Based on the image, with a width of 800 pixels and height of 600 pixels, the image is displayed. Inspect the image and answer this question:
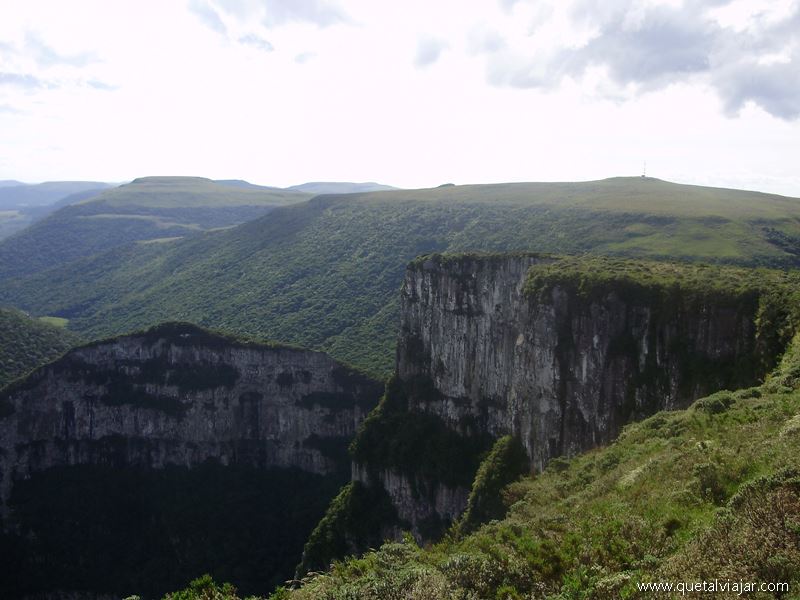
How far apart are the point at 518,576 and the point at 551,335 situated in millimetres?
31030

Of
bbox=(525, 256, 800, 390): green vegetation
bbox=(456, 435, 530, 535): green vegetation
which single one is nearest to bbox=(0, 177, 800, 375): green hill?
bbox=(456, 435, 530, 535): green vegetation

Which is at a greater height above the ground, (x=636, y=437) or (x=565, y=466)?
(x=636, y=437)

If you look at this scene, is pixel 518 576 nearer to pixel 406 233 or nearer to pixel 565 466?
pixel 565 466

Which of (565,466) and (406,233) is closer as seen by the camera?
(565,466)

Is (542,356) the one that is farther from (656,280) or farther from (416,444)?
(416,444)

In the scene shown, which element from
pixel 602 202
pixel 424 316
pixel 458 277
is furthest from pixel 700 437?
pixel 602 202

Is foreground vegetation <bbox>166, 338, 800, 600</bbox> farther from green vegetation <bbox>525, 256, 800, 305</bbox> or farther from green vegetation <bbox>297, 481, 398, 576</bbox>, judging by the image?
green vegetation <bbox>297, 481, 398, 576</bbox>

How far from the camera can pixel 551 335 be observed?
4659 centimetres

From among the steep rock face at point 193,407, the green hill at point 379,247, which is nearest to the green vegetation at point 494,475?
the steep rock face at point 193,407

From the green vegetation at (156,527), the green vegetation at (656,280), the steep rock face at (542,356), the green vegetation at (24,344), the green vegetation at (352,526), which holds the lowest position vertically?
the green vegetation at (156,527)

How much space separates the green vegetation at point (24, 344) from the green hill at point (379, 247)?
30094 mm

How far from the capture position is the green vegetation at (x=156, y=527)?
70.9 m

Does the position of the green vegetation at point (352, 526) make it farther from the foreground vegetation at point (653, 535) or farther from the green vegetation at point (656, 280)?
the foreground vegetation at point (653, 535)

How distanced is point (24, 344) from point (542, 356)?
288ft
